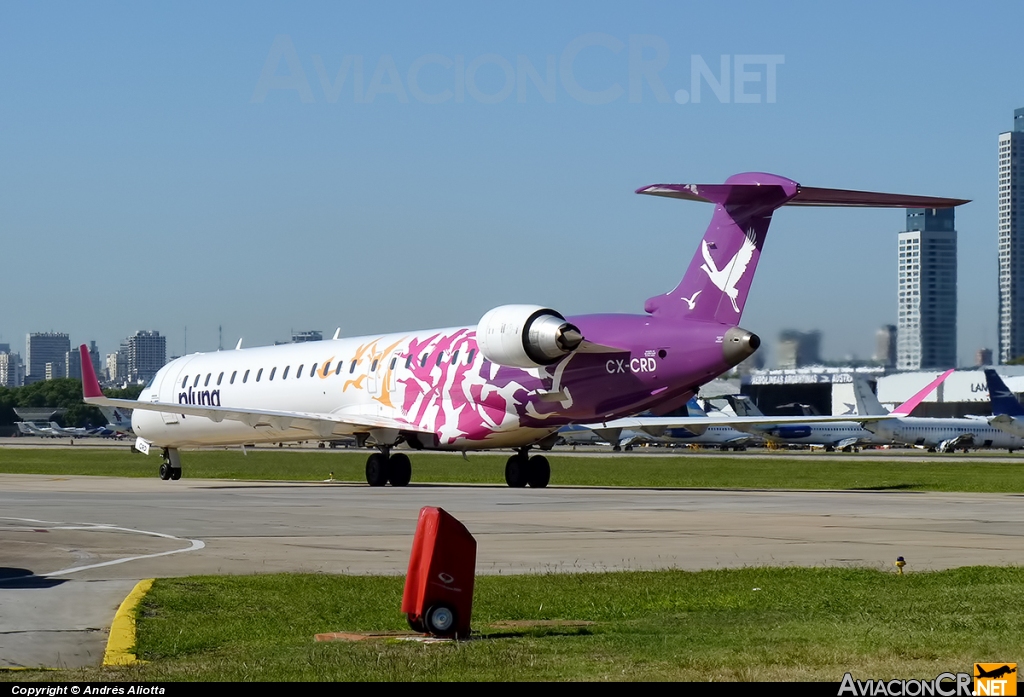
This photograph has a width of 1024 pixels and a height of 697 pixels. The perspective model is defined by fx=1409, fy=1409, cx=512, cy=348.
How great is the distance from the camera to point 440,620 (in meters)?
9.97

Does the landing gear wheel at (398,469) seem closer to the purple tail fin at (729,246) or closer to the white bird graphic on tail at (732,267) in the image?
the purple tail fin at (729,246)

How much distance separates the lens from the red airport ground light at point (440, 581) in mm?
9930

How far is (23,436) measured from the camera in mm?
171125

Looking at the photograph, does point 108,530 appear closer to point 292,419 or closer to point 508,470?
point 292,419

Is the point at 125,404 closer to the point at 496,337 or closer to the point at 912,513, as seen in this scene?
the point at 496,337

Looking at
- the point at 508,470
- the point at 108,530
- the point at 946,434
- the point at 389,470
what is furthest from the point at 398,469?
the point at 946,434

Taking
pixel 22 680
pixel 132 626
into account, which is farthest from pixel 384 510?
pixel 22 680

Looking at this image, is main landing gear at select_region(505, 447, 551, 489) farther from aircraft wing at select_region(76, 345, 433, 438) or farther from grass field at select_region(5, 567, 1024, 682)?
grass field at select_region(5, 567, 1024, 682)

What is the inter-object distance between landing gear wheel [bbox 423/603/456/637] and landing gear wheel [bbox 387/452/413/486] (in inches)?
1049

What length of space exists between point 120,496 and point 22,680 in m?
22.2

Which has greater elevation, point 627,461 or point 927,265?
A: point 927,265

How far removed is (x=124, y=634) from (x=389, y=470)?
2651 centimetres

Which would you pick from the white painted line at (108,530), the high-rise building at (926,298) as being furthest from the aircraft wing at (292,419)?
the high-rise building at (926,298)

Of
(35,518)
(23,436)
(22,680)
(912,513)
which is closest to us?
(22,680)
